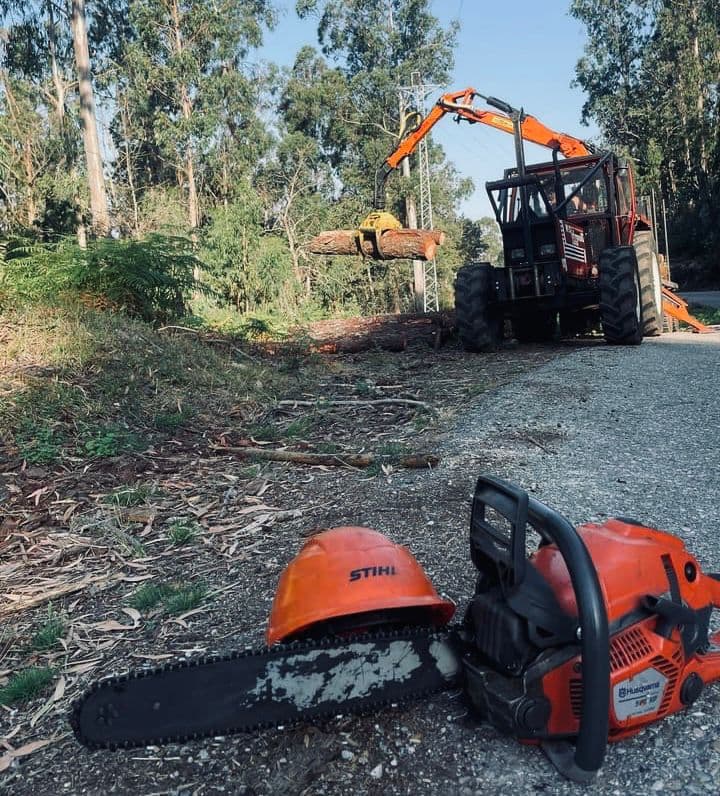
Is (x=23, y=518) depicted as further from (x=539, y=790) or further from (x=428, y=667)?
(x=539, y=790)

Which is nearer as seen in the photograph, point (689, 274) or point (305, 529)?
point (305, 529)

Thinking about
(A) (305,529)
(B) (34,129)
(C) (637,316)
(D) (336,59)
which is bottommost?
(A) (305,529)

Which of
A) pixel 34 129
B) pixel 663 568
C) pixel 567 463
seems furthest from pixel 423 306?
pixel 663 568

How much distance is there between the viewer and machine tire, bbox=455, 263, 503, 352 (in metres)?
9.38

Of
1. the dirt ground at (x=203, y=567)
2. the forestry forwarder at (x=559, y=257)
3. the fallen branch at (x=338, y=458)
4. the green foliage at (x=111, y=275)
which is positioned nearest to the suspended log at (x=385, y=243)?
the forestry forwarder at (x=559, y=257)

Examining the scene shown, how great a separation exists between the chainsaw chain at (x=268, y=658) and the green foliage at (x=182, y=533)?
178 cm

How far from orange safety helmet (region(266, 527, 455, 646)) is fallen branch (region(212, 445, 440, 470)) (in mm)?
2408

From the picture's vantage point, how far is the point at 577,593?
5.24ft

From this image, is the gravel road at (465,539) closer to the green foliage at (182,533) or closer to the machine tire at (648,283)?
the green foliage at (182,533)

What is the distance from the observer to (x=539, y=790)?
177cm

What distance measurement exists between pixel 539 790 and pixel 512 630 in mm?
438

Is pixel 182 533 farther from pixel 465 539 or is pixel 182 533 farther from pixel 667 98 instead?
pixel 667 98

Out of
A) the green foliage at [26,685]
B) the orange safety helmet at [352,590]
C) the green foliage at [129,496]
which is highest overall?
the orange safety helmet at [352,590]

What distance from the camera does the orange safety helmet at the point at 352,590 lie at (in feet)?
5.99
